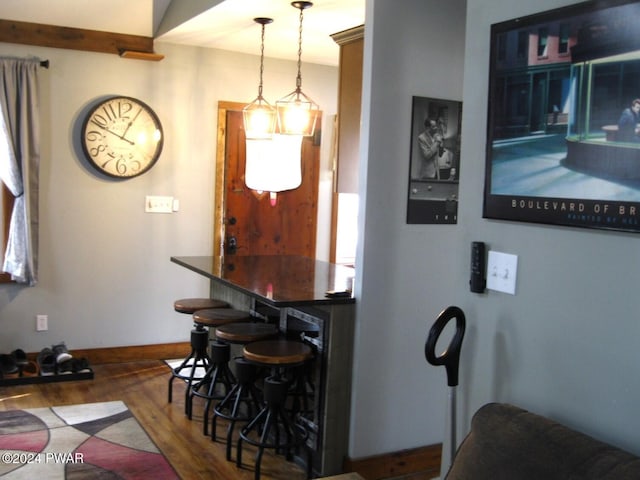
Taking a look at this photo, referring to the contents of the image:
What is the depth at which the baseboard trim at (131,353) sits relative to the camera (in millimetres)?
5203

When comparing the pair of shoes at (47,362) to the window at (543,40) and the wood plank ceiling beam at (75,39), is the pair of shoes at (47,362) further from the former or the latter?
the window at (543,40)

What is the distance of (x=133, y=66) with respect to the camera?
205 inches

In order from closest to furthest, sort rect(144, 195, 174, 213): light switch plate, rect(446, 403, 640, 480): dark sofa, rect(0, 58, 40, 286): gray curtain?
1. rect(446, 403, 640, 480): dark sofa
2. rect(0, 58, 40, 286): gray curtain
3. rect(144, 195, 174, 213): light switch plate

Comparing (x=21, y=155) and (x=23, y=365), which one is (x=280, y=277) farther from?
(x=21, y=155)

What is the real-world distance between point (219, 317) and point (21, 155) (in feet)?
6.43

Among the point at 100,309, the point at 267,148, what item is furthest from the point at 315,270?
the point at 100,309

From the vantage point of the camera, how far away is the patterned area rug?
331 cm

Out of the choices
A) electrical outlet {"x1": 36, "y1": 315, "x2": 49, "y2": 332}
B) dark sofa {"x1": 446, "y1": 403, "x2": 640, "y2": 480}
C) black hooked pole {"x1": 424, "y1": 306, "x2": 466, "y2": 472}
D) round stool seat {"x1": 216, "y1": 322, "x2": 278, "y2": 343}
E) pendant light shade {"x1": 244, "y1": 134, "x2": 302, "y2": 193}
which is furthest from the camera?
electrical outlet {"x1": 36, "y1": 315, "x2": 49, "y2": 332}

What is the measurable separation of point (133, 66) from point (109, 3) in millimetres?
495

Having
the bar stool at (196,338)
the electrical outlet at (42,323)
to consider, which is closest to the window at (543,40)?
the bar stool at (196,338)

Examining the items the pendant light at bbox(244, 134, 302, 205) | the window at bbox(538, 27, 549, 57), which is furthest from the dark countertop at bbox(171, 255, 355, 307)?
the window at bbox(538, 27, 549, 57)

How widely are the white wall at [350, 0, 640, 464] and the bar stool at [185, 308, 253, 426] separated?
924 millimetres

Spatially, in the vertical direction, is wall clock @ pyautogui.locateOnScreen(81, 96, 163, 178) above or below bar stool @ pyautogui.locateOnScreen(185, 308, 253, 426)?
above

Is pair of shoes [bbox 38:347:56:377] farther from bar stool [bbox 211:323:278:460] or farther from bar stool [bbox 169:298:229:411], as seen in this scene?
bar stool [bbox 211:323:278:460]
